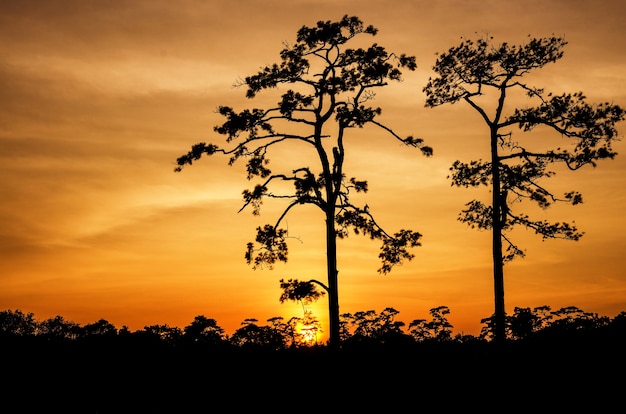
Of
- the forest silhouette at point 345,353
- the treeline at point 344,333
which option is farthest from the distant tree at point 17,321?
the forest silhouette at point 345,353

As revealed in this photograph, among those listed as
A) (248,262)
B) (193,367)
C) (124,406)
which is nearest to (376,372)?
(193,367)

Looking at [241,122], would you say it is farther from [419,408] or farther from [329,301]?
[419,408]

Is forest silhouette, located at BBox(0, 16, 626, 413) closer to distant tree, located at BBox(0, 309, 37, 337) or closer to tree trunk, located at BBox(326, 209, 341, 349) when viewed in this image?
tree trunk, located at BBox(326, 209, 341, 349)

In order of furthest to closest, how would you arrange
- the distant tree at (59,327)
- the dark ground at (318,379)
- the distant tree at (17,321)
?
the distant tree at (17,321) → the distant tree at (59,327) → the dark ground at (318,379)

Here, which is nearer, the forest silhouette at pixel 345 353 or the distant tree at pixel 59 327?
the forest silhouette at pixel 345 353

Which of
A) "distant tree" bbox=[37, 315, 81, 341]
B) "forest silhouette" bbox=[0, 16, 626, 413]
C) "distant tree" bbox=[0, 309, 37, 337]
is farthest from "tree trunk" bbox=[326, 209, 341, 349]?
"distant tree" bbox=[0, 309, 37, 337]

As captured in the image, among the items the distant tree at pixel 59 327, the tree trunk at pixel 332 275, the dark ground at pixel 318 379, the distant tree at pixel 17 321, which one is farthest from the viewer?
the distant tree at pixel 17 321

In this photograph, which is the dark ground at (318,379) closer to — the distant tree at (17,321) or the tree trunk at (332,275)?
the tree trunk at (332,275)


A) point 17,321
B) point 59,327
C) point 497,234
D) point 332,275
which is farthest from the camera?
point 17,321

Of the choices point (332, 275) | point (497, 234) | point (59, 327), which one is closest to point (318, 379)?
point (332, 275)

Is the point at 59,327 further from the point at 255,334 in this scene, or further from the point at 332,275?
the point at 332,275

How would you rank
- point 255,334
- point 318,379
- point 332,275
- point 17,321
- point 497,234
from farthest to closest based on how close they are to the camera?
point 17,321 < point 255,334 < point 497,234 < point 332,275 < point 318,379

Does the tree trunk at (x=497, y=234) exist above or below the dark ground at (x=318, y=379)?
above

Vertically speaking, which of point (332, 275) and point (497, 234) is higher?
point (497, 234)
